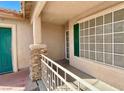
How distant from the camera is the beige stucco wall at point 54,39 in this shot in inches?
305

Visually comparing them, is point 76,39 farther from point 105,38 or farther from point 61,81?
point 61,81

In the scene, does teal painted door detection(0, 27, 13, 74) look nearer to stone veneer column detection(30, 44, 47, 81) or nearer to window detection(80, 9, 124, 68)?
stone veneer column detection(30, 44, 47, 81)

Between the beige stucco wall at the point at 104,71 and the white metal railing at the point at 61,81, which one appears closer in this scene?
the white metal railing at the point at 61,81

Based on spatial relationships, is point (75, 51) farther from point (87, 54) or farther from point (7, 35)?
point (7, 35)

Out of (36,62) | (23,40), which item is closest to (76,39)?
(36,62)

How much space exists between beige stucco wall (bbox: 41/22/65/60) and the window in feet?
9.43

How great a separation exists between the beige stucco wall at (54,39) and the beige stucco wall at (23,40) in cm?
103

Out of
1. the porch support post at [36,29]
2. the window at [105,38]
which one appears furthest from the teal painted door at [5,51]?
the window at [105,38]

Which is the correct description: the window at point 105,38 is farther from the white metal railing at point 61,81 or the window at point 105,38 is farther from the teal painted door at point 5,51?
the teal painted door at point 5,51

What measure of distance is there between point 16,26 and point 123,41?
5169mm

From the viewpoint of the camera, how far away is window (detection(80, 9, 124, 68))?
3575 millimetres

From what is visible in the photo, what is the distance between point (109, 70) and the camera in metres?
3.83

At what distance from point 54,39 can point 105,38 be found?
437 cm

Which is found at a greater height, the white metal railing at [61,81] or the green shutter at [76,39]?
the green shutter at [76,39]
